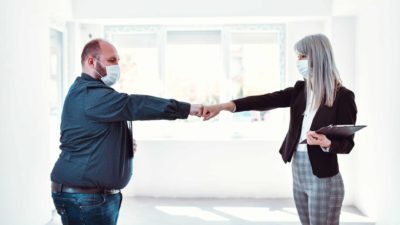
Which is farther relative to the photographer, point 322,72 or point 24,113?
point 24,113

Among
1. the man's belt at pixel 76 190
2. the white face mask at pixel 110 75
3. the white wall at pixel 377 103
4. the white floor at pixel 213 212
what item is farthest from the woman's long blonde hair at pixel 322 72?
the white floor at pixel 213 212

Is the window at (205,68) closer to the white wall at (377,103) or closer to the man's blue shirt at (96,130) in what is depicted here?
the white wall at (377,103)

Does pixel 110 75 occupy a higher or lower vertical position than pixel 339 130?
higher

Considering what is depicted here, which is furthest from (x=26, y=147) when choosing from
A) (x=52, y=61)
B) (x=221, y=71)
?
(x=221, y=71)

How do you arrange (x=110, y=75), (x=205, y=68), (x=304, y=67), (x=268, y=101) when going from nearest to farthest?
1. (x=110, y=75)
2. (x=304, y=67)
3. (x=268, y=101)
4. (x=205, y=68)

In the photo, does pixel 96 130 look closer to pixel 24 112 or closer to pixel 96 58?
pixel 96 58

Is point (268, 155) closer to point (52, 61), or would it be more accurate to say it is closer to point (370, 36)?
point (370, 36)

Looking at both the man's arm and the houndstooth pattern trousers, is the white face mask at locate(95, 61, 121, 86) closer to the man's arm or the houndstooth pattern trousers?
the man's arm

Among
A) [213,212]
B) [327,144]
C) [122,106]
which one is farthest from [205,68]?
[122,106]

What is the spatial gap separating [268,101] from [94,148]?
106cm

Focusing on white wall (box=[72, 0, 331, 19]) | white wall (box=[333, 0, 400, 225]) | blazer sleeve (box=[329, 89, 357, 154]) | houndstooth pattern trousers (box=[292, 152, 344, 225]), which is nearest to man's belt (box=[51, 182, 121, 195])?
houndstooth pattern trousers (box=[292, 152, 344, 225])

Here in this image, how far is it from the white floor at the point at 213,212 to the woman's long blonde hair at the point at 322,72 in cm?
247

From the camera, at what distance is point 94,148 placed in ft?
6.22

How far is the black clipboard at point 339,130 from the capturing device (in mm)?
1989
